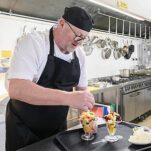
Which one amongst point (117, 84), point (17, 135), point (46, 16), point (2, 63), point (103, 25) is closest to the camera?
point (17, 135)

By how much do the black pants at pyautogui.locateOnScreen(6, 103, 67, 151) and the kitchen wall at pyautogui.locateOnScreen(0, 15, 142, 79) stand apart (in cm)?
172

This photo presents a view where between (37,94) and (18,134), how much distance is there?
312 millimetres

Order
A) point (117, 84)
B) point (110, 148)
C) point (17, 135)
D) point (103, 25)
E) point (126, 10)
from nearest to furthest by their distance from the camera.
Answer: point (110, 148) < point (17, 135) < point (126, 10) < point (117, 84) < point (103, 25)

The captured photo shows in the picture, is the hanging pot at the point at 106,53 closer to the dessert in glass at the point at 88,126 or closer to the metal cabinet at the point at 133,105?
the metal cabinet at the point at 133,105

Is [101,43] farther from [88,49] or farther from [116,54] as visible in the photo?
[116,54]

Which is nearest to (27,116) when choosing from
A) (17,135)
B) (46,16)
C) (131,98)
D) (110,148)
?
(17,135)

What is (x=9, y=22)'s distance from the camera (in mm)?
2891

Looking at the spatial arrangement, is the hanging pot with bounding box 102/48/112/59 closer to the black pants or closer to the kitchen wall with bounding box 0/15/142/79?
the kitchen wall with bounding box 0/15/142/79

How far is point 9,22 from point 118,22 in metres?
2.31

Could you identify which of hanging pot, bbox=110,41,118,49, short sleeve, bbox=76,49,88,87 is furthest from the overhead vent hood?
short sleeve, bbox=76,49,88,87

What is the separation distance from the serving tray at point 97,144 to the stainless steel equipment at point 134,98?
2750 mm

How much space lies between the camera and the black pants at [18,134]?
1.22 m

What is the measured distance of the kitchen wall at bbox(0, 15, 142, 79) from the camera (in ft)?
9.40

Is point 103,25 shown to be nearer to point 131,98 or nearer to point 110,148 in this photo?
point 131,98
